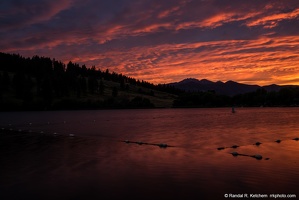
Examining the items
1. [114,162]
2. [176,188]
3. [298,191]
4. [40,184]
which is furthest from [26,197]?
[298,191]

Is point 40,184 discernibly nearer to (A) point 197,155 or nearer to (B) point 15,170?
(B) point 15,170

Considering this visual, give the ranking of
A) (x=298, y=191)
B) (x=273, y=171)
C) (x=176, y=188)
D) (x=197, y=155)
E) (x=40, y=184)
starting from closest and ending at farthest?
1. (x=298, y=191)
2. (x=176, y=188)
3. (x=40, y=184)
4. (x=273, y=171)
5. (x=197, y=155)

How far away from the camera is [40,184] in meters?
23.0

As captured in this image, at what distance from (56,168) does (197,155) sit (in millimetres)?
16160

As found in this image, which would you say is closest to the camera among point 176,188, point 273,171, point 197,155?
point 176,188

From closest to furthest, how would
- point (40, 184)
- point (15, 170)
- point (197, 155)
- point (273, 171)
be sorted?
point (40, 184) → point (273, 171) → point (15, 170) → point (197, 155)

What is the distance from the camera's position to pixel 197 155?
35.2m

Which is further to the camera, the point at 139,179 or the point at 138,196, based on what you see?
the point at 139,179

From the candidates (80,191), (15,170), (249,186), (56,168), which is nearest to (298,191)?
(249,186)

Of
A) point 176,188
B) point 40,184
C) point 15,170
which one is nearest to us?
point 176,188

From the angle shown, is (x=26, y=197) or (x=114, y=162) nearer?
(x=26, y=197)

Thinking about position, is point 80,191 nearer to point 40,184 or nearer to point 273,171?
point 40,184

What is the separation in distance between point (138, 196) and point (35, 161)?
16703 mm

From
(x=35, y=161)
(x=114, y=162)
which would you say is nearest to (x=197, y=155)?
(x=114, y=162)
